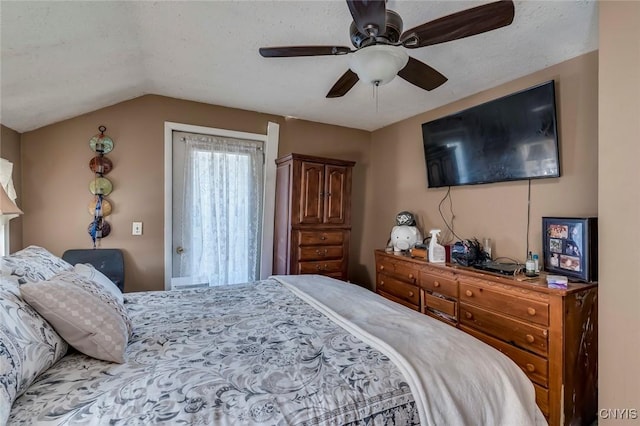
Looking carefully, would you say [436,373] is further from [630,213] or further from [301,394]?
[630,213]

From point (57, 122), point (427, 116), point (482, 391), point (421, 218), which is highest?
point (427, 116)

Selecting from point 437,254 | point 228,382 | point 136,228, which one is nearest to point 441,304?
point 437,254

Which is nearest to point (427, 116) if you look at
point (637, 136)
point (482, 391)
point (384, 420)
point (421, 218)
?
point (421, 218)

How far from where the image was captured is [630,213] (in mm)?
1332

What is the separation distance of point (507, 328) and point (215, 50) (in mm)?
2680

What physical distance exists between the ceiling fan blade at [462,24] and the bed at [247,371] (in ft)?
4.36

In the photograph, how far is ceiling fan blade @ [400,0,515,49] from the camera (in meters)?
1.20

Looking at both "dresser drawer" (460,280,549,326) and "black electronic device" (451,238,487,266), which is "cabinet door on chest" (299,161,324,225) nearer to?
"black electronic device" (451,238,487,266)

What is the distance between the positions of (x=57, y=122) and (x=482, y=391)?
348cm

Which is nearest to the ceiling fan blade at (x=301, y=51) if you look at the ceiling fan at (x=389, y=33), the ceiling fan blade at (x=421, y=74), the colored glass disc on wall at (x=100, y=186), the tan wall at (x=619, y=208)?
the ceiling fan at (x=389, y=33)

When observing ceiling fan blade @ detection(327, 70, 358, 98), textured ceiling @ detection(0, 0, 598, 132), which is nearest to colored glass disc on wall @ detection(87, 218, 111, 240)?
textured ceiling @ detection(0, 0, 598, 132)

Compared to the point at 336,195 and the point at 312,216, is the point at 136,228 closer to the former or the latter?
the point at 312,216

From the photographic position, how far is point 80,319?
105 cm

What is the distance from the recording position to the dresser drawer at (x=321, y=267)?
2.94 metres
